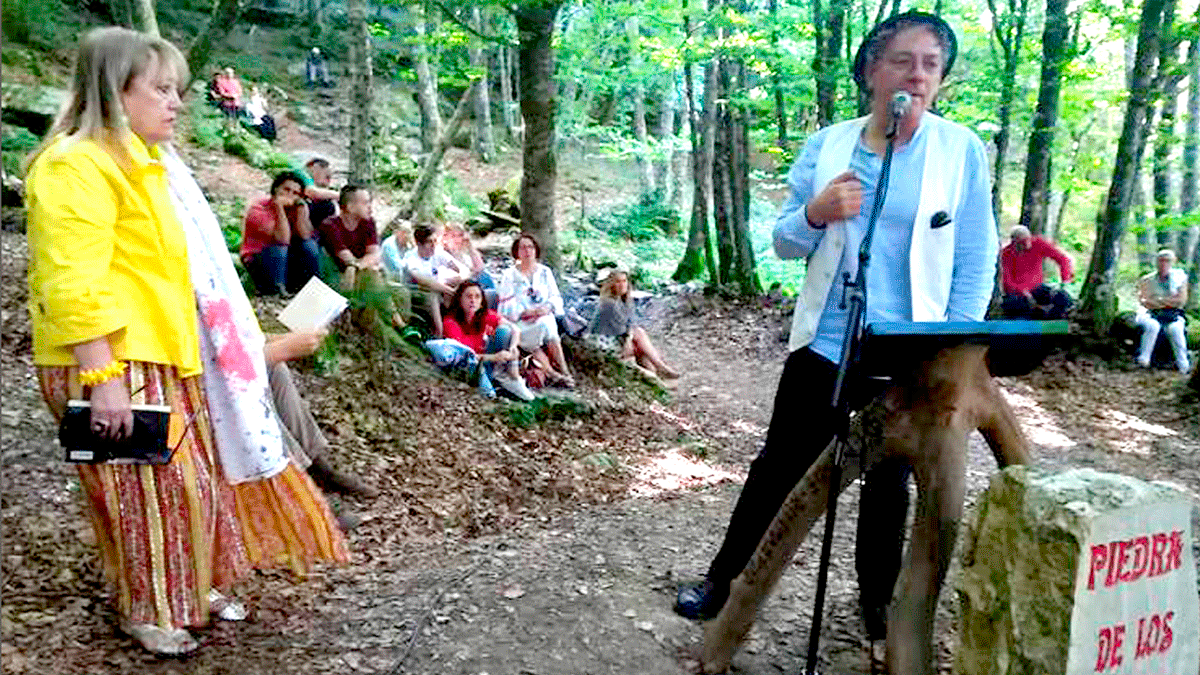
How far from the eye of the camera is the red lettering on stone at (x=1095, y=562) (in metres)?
2.08

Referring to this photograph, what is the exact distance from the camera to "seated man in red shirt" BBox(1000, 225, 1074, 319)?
10730mm

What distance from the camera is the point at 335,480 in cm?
490

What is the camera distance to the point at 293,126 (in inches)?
872

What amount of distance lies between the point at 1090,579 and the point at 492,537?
3.03 meters

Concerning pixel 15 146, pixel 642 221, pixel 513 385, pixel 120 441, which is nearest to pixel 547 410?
pixel 513 385

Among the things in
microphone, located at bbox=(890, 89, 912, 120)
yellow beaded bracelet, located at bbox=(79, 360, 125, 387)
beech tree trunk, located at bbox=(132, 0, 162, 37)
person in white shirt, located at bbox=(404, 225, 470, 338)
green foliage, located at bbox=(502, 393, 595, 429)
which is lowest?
green foliage, located at bbox=(502, 393, 595, 429)

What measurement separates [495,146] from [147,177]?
23551 millimetres

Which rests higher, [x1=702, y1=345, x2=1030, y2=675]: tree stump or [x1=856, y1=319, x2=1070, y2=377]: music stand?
[x1=856, y1=319, x2=1070, y2=377]: music stand

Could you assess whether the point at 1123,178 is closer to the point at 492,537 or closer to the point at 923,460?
the point at 492,537

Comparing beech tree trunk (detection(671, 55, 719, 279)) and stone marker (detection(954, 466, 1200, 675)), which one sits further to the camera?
beech tree trunk (detection(671, 55, 719, 279))

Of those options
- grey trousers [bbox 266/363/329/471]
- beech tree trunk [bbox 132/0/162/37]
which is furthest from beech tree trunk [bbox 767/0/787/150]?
grey trousers [bbox 266/363/329/471]

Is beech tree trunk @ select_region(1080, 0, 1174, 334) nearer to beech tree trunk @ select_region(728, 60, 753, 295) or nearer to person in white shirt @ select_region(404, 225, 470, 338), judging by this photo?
beech tree trunk @ select_region(728, 60, 753, 295)

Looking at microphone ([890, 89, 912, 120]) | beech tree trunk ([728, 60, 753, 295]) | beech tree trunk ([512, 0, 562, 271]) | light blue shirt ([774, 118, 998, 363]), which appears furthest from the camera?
beech tree trunk ([728, 60, 753, 295])

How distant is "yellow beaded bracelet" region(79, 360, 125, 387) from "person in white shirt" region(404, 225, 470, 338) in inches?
203
